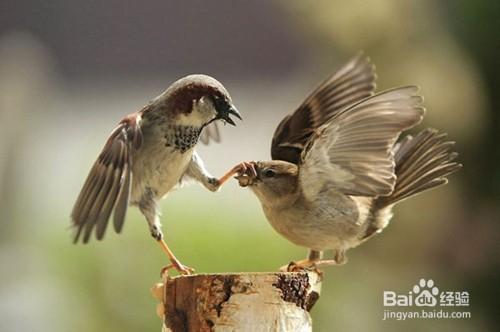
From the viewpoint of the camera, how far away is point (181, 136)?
135 centimetres

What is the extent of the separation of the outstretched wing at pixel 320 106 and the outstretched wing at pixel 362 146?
0.10 meters

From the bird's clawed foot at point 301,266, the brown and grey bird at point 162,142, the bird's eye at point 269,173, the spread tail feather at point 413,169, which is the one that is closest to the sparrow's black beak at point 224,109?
the brown and grey bird at point 162,142

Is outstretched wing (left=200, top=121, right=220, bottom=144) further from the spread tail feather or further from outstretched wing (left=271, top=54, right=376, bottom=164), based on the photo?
the spread tail feather

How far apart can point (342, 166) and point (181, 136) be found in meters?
0.28

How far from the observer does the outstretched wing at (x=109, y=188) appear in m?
1.19

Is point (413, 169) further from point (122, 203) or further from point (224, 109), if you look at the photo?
point (122, 203)

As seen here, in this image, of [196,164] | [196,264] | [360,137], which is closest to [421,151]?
[360,137]

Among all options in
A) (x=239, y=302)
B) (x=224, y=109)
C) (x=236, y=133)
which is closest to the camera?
(x=239, y=302)

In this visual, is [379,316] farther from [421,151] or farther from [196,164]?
[196,164]

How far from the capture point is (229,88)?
2.10 m

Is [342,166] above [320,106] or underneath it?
underneath

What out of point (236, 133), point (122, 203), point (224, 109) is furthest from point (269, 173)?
point (236, 133)

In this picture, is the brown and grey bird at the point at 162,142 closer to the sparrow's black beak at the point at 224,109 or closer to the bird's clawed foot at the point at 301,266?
the sparrow's black beak at the point at 224,109

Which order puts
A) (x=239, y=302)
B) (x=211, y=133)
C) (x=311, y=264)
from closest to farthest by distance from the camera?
(x=239, y=302)
(x=311, y=264)
(x=211, y=133)
